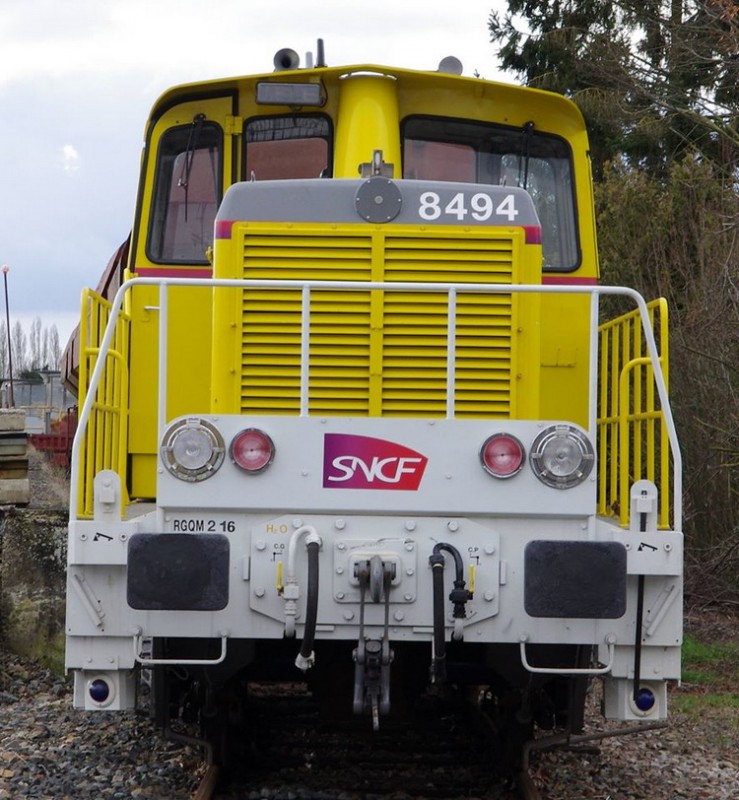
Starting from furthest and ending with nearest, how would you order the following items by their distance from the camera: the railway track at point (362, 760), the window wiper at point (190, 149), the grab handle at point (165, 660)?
1. the window wiper at point (190, 149)
2. the railway track at point (362, 760)
3. the grab handle at point (165, 660)

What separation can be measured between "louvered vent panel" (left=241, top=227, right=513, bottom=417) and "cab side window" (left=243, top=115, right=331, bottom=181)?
3.15 ft

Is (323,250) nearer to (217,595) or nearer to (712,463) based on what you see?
(217,595)

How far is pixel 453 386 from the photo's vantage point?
443 cm

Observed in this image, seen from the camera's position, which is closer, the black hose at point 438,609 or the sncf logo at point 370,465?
the black hose at point 438,609

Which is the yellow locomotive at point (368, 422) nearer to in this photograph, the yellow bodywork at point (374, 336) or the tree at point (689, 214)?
the yellow bodywork at point (374, 336)

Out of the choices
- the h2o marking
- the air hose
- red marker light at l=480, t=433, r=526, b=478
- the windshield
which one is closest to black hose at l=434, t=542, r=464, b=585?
red marker light at l=480, t=433, r=526, b=478

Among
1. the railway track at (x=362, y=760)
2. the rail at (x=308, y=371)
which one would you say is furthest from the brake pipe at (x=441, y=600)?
the railway track at (x=362, y=760)

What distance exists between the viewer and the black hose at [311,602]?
4.08 metres

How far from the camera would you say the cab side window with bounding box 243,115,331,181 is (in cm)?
566

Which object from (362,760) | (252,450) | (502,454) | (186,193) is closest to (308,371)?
(252,450)

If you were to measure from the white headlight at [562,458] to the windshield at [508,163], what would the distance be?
165 centimetres

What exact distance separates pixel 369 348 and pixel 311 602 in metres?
1.16

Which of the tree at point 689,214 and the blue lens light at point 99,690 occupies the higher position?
the tree at point 689,214

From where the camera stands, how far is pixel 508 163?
5762 mm
